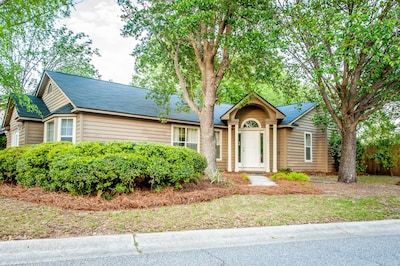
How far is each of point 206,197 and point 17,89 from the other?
894cm

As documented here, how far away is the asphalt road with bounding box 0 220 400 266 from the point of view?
10.7 feet

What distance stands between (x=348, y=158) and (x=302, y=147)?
574 cm

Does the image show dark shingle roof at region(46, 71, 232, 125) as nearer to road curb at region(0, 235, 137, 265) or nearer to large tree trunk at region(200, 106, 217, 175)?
large tree trunk at region(200, 106, 217, 175)

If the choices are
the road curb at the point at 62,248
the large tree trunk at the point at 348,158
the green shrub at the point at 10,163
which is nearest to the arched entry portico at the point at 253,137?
the large tree trunk at the point at 348,158

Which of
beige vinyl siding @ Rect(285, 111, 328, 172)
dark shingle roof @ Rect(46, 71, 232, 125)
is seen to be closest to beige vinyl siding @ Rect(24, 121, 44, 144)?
dark shingle roof @ Rect(46, 71, 232, 125)

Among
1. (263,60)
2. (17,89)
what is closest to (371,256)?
(263,60)

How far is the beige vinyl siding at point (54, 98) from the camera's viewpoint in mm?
12631

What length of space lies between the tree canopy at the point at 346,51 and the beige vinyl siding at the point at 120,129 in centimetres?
658

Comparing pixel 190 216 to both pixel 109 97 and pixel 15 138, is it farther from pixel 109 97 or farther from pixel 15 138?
pixel 15 138

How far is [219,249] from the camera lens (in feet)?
12.3

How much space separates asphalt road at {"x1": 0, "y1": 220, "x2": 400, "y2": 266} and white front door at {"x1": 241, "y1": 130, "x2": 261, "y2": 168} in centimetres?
1044

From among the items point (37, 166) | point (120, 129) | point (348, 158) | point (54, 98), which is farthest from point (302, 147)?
point (37, 166)

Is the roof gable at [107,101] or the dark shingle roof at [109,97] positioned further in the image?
the dark shingle roof at [109,97]

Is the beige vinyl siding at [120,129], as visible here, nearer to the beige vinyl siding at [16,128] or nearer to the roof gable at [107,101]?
the roof gable at [107,101]
